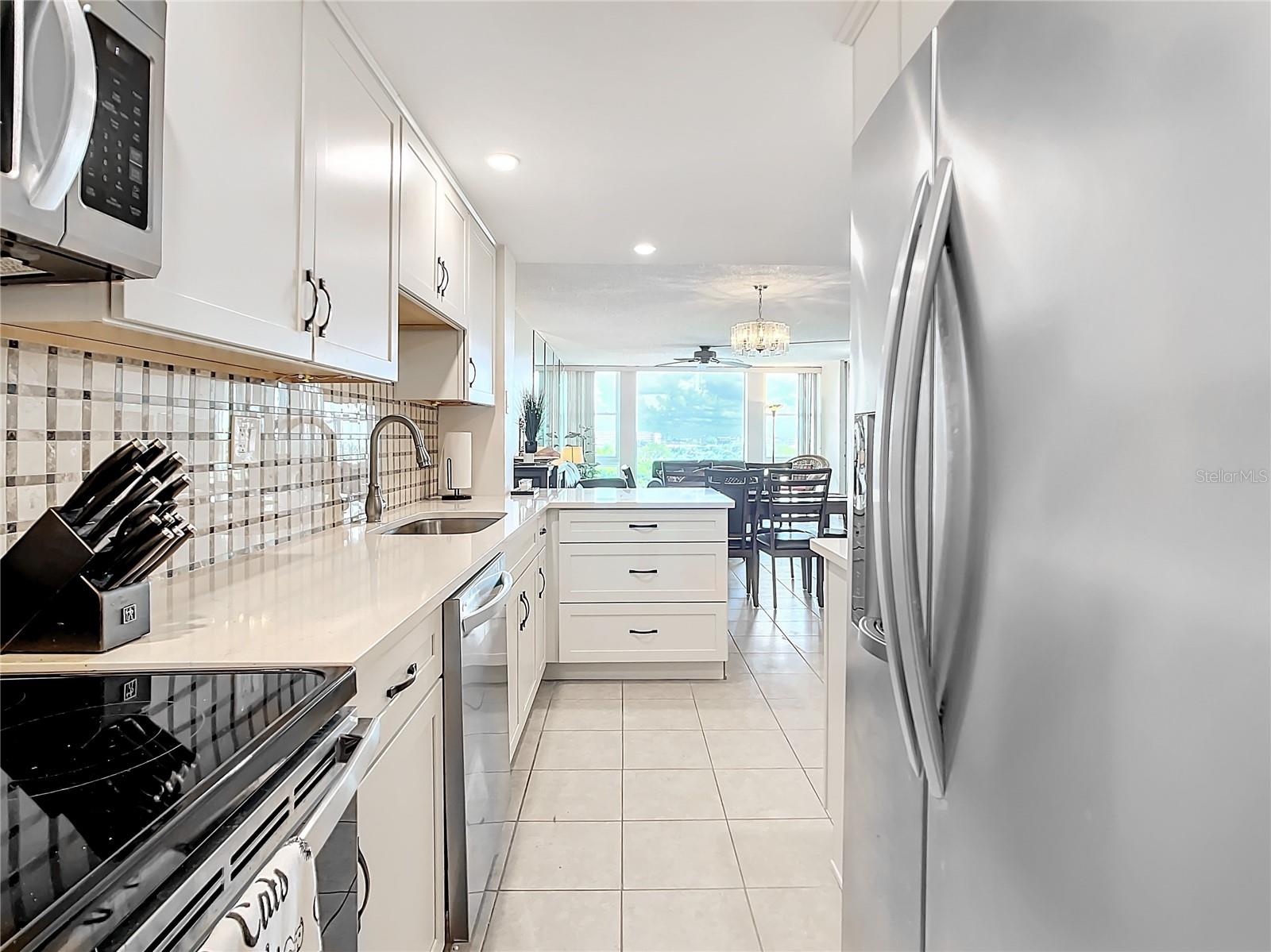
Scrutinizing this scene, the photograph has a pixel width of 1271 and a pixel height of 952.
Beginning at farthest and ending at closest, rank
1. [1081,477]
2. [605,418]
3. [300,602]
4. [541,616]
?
1. [605,418]
2. [541,616]
3. [300,602]
4. [1081,477]

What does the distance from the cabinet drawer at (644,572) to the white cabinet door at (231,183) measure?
85.9 inches

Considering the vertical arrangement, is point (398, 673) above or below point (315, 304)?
below

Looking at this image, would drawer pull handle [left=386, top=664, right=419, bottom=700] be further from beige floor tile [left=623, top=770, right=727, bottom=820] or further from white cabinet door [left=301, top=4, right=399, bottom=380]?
beige floor tile [left=623, top=770, right=727, bottom=820]

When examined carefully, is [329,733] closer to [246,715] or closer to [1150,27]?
[246,715]

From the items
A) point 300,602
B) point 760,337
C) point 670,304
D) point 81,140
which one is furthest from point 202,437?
point 670,304

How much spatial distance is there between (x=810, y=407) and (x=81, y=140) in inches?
463

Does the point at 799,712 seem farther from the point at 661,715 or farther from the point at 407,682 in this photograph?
the point at 407,682

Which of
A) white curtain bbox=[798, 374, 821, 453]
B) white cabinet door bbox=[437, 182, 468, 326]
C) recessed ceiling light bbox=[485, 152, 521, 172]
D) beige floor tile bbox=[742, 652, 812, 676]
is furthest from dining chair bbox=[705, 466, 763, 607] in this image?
white curtain bbox=[798, 374, 821, 453]

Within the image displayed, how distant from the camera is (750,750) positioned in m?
2.81

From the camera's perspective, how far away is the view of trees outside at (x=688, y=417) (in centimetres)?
1223

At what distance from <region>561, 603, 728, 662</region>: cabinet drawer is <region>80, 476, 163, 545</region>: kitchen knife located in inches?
102

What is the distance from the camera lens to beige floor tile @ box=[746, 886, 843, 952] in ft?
5.63

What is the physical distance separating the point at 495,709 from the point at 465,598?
1.62 feet

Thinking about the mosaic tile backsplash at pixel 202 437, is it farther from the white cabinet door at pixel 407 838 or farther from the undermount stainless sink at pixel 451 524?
the white cabinet door at pixel 407 838
